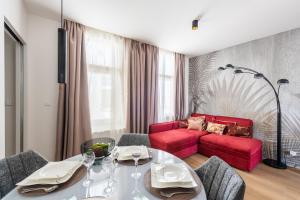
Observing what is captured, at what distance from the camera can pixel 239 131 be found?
302 cm

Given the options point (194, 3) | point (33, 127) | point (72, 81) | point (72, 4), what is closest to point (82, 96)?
point (72, 81)

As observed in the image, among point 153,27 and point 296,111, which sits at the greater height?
point 153,27

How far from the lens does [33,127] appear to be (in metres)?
2.28

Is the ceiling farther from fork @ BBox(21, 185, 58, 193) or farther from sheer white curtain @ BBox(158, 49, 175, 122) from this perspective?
fork @ BBox(21, 185, 58, 193)

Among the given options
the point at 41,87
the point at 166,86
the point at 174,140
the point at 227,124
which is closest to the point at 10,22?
the point at 41,87

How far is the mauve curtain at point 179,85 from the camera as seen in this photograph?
13.2ft

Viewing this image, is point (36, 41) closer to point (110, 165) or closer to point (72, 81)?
point (72, 81)

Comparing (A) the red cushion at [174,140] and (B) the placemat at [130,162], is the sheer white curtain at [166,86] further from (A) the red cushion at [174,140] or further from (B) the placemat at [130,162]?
(B) the placemat at [130,162]

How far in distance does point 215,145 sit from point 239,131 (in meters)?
0.64

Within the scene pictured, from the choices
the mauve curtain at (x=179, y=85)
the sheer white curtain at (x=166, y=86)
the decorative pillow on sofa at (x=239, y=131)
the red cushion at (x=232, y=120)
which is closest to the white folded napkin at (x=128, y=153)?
the sheer white curtain at (x=166, y=86)

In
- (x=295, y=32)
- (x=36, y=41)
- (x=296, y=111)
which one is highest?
(x=295, y=32)

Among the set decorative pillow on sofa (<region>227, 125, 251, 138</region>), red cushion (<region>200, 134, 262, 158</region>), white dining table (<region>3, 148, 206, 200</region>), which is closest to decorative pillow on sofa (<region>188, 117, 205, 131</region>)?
red cushion (<region>200, 134, 262, 158</region>)

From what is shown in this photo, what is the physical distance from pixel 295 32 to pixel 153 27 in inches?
100

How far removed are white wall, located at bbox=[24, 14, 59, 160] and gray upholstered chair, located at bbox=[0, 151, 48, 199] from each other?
3.97ft
